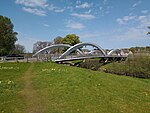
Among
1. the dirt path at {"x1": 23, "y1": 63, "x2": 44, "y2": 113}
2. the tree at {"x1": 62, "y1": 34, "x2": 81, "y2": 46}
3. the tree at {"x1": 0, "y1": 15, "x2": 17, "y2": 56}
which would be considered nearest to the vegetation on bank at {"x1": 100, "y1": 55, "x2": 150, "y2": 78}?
the dirt path at {"x1": 23, "y1": 63, "x2": 44, "y2": 113}

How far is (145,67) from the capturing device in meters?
31.3

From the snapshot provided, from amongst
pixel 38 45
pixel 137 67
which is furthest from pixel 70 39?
pixel 137 67

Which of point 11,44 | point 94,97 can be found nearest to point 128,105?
point 94,97

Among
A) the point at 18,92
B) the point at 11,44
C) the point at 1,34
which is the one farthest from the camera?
the point at 11,44

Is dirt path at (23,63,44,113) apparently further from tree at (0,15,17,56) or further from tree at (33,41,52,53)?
tree at (33,41,52,53)

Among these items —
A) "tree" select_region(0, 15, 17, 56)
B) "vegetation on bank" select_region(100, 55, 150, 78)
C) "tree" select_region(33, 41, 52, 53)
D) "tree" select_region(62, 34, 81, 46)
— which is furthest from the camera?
"tree" select_region(33, 41, 52, 53)

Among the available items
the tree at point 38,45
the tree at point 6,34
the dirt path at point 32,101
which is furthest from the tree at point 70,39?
the dirt path at point 32,101

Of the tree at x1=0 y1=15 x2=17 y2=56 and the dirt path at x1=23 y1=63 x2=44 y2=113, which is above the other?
the tree at x1=0 y1=15 x2=17 y2=56

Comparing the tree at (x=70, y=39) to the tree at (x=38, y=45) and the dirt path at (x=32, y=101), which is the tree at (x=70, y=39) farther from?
the dirt path at (x=32, y=101)

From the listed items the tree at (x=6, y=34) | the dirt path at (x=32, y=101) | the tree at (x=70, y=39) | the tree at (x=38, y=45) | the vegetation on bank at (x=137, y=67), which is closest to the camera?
the dirt path at (x=32, y=101)

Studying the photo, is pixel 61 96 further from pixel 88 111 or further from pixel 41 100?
pixel 88 111

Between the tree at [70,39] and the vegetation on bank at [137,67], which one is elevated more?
the tree at [70,39]

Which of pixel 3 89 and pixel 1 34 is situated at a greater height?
pixel 1 34

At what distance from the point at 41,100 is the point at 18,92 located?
2.05 m
